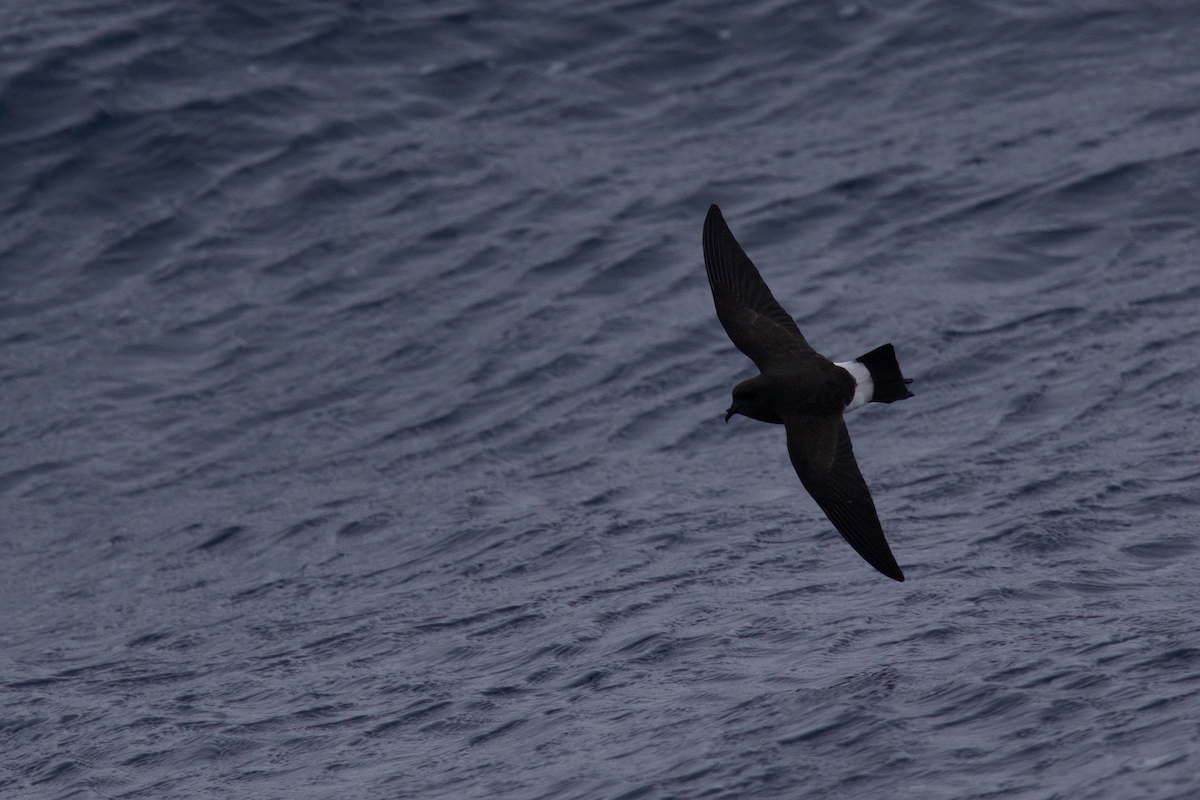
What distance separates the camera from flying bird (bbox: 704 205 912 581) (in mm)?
7883

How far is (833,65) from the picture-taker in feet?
53.6

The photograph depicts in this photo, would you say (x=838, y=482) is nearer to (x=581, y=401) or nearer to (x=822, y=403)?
(x=822, y=403)

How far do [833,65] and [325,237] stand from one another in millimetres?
5707

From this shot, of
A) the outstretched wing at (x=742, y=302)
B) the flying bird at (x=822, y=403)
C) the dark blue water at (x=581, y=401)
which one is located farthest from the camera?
the outstretched wing at (x=742, y=302)

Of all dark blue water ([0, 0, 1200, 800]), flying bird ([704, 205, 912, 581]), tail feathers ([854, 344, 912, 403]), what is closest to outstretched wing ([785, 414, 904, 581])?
flying bird ([704, 205, 912, 581])

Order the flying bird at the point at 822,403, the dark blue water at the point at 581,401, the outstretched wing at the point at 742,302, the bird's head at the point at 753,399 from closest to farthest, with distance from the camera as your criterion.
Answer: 1. the dark blue water at the point at 581,401
2. the flying bird at the point at 822,403
3. the bird's head at the point at 753,399
4. the outstretched wing at the point at 742,302

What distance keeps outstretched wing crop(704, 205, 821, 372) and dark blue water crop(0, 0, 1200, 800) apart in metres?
1.44

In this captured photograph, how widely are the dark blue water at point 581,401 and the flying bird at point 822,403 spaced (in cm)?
70

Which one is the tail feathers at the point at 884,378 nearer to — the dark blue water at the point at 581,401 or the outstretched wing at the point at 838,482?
the outstretched wing at the point at 838,482

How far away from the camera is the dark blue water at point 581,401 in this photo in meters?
7.69

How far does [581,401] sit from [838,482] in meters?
4.27

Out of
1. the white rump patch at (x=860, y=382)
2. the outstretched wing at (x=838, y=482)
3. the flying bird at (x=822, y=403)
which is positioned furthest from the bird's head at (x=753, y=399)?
the white rump patch at (x=860, y=382)

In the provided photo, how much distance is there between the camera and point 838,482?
800cm

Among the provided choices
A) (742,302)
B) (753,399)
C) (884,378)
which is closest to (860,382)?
(884,378)
